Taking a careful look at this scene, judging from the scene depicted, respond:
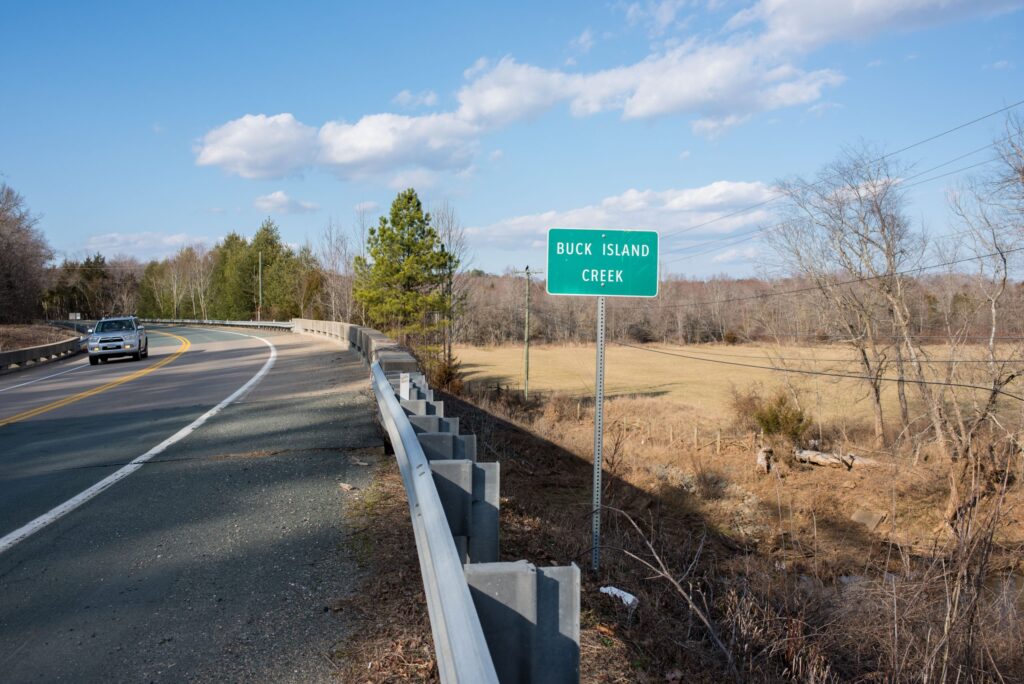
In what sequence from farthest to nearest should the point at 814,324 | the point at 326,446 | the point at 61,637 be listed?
the point at 814,324 < the point at 326,446 < the point at 61,637

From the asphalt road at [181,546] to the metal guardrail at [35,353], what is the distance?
16.5 m

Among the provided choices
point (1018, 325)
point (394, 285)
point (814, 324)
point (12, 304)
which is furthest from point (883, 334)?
point (12, 304)

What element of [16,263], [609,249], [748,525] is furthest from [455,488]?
Result: [16,263]

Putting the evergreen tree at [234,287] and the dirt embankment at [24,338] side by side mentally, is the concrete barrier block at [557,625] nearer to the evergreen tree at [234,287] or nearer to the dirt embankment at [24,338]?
the dirt embankment at [24,338]

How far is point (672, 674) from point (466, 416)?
1130cm

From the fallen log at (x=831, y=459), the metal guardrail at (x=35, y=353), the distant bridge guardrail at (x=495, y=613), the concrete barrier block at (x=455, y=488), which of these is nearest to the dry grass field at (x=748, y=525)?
the fallen log at (x=831, y=459)

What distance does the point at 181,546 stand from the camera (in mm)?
5402

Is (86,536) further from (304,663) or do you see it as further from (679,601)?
(679,601)

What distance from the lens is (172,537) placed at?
18.4 feet

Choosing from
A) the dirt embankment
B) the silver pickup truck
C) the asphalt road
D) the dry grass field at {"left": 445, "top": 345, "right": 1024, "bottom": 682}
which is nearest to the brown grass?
the asphalt road

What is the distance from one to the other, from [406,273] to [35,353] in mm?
16611

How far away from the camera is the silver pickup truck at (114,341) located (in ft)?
87.3

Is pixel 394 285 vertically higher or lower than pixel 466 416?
higher

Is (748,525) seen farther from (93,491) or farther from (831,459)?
(93,491)
